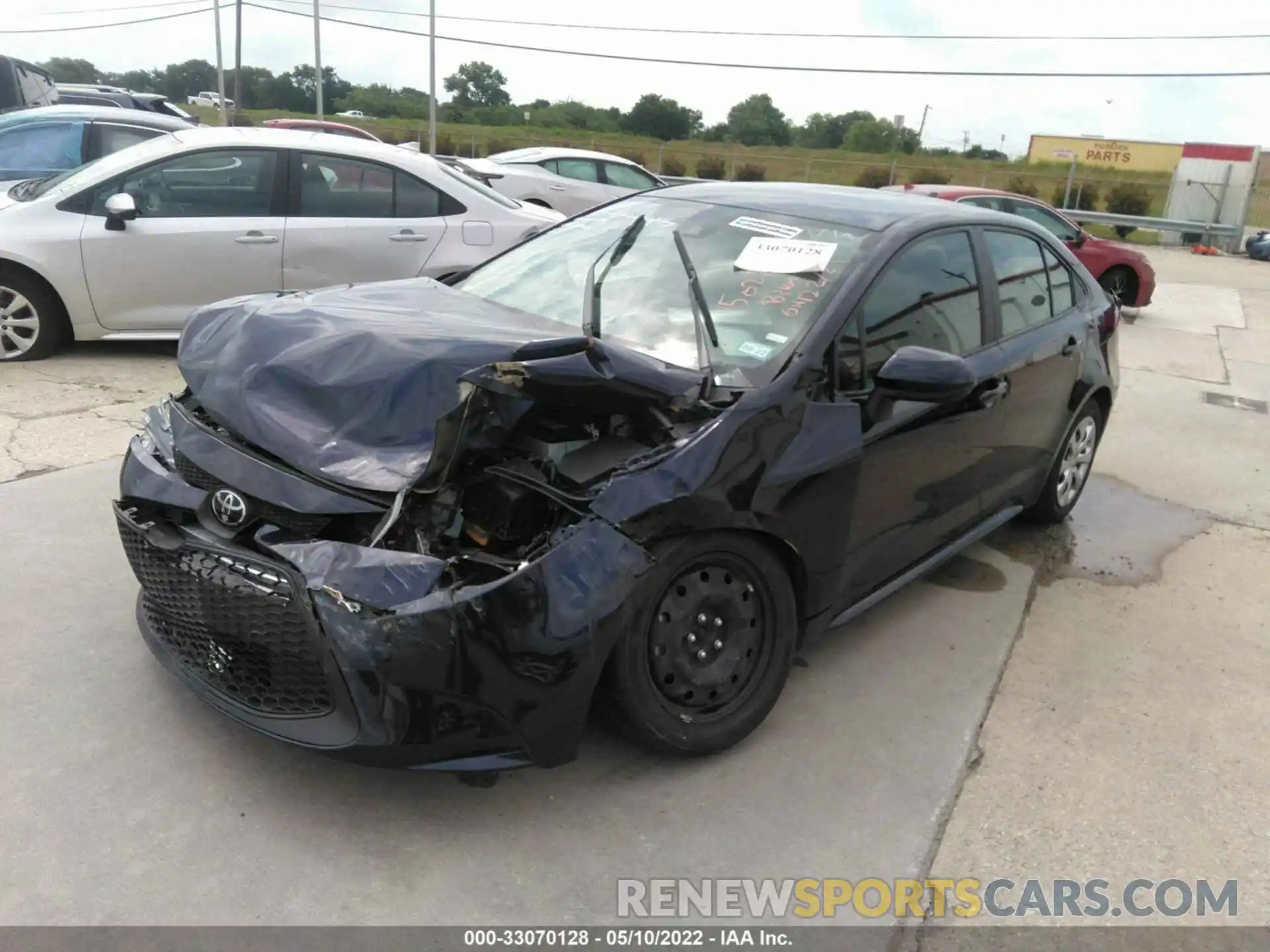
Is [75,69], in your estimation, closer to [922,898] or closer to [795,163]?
[795,163]

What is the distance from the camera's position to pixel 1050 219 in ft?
37.4

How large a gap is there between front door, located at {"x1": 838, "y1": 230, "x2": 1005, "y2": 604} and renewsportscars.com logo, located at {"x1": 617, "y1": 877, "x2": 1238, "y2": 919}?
3.41 feet

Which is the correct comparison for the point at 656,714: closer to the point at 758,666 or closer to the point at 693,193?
the point at 758,666

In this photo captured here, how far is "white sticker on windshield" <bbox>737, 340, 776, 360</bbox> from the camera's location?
10.2 ft

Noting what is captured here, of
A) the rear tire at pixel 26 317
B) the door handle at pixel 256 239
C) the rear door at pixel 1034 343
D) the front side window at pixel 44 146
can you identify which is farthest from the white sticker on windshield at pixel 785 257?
the front side window at pixel 44 146

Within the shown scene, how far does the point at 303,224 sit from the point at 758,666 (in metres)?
5.16

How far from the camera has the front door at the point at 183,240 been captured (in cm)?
639

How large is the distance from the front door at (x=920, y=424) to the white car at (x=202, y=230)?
4375 mm

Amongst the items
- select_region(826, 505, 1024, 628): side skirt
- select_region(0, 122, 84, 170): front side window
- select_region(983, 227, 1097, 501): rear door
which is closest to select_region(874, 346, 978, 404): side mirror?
select_region(826, 505, 1024, 628): side skirt

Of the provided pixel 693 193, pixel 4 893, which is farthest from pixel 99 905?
pixel 693 193

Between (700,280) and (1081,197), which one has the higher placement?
(1081,197)

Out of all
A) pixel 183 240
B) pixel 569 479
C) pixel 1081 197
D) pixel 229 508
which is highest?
pixel 1081 197

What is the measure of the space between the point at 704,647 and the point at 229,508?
140cm

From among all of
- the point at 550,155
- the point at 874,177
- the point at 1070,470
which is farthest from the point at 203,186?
the point at 874,177
